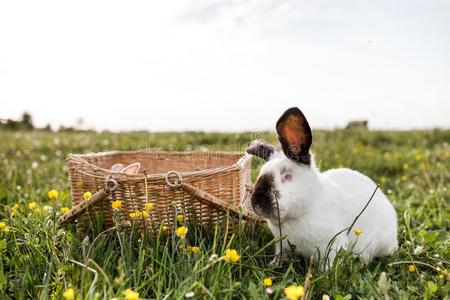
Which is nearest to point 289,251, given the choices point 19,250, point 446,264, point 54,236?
point 446,264

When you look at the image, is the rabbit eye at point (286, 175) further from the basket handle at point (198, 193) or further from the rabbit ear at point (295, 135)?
the basket handle at point (198, 193)

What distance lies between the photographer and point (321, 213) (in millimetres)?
2971

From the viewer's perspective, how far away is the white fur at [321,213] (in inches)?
113

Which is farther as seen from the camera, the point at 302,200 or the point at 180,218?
the point at 180,218

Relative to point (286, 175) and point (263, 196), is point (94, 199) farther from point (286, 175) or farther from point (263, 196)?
point (286, 175)

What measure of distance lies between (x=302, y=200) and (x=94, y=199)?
51.1 inches

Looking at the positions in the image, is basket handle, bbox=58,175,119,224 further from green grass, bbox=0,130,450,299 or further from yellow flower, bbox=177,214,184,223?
yellow flower, bbox=177,214,184,223

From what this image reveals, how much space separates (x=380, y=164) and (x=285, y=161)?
4194 millimetres

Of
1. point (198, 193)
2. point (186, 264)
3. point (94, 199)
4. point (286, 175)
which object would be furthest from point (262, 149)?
point (94, 199)

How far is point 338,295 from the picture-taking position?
8.15 ft

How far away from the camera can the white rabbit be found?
2836 millimetres

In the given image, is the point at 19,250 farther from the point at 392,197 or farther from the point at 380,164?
the point at 380,164

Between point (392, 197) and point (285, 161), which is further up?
point (285, 161)

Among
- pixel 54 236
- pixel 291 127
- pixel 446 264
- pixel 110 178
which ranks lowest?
pixel 446 264
